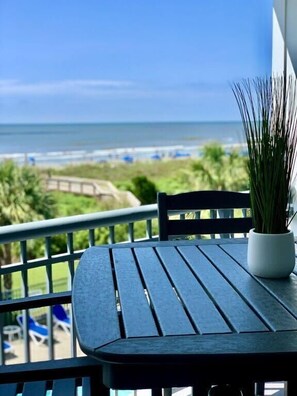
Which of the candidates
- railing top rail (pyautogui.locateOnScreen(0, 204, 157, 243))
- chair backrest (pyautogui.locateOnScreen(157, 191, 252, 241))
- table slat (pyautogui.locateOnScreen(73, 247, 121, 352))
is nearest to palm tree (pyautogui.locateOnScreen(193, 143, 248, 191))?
railing top rail (pyautogui.locateOnScreen(0, 204, 157, 243))

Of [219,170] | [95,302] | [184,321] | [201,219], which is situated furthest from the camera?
[219,170]

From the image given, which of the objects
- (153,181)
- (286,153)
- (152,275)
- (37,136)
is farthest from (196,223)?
(37,136)

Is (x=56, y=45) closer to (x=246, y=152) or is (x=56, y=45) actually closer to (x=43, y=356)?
(x=43, y=356)

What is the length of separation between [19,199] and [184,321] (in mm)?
20271

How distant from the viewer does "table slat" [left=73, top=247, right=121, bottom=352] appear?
1282mm

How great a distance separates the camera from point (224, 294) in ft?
5.23

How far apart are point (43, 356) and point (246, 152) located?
16.2 metres

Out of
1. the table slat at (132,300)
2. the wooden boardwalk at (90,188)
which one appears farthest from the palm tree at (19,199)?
the table slat at (132,300)

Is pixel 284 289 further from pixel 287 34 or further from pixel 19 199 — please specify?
pixel 19 199

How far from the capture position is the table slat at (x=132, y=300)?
1.33m

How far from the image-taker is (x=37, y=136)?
3141cm

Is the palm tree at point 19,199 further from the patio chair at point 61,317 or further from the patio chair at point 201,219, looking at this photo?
the patio chair at point 201,219

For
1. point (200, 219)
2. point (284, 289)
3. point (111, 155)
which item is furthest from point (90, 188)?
point (284, 289)

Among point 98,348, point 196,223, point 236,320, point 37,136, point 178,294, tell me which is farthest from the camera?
point 37,136
